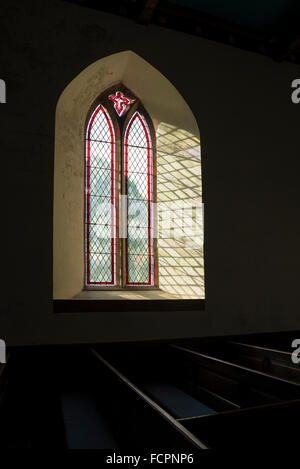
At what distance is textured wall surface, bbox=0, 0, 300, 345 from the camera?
3.66 meters

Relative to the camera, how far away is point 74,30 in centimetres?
410

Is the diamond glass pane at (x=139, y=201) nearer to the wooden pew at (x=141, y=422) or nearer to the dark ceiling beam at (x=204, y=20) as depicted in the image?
the dark ceiling beam at (x=204, y=20)

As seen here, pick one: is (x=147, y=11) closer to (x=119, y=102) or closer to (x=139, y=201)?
(x=119, y=102)

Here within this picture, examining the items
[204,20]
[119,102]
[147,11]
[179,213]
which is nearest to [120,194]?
[179,213]

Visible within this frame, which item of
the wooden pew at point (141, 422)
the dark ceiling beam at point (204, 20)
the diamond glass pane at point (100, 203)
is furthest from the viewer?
the diamond glass pane at point (100, 203)

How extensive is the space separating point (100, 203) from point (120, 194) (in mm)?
264

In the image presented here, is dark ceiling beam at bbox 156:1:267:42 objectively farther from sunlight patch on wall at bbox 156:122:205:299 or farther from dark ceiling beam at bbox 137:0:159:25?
sunlight patch on wall at bbox 156:122:205:299

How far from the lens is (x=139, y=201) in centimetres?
491

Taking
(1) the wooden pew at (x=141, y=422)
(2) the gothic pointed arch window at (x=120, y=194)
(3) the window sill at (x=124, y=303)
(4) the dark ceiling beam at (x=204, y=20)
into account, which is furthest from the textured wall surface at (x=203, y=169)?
(1) the wooden pew at (x=141, y=422)

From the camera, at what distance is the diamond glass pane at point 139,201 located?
4770 mm

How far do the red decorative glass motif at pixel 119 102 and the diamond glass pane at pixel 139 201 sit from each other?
16 cm
